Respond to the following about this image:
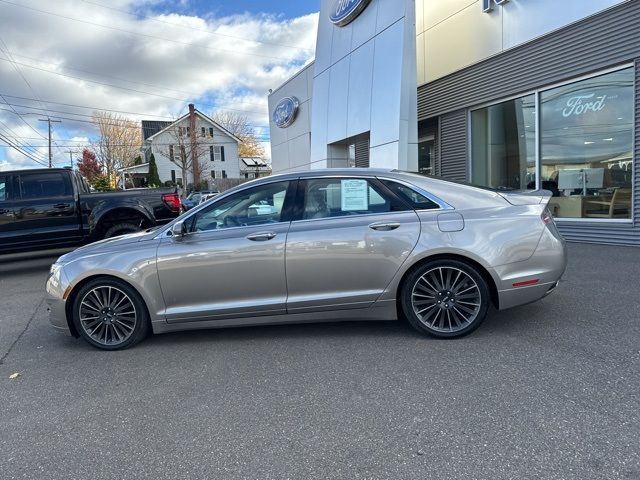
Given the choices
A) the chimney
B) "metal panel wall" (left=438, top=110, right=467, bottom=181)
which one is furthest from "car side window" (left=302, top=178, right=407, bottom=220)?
the chimney

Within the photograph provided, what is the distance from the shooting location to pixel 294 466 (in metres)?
2.68

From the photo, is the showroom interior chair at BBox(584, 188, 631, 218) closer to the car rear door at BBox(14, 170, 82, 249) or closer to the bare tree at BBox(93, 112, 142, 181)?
the car rear door at BBox(14, 170, 82, 249)

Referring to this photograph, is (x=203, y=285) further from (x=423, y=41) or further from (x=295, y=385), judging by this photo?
(x=423, y=41)

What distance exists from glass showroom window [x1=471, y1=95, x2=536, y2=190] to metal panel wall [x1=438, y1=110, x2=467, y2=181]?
0.81 ft

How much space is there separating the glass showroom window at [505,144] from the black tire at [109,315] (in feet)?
26.8

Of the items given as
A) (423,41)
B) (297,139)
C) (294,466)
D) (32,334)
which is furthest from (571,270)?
(297,139)

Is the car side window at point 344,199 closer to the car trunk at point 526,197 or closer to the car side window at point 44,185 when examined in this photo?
the car trunk at point 526,197

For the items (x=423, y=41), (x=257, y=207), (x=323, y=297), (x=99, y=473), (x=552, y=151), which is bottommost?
(x=99, y=473)

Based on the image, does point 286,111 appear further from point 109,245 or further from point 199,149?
point 199,149

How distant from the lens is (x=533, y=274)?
438 cm

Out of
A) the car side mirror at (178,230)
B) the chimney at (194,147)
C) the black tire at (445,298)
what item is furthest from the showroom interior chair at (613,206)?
the chimney at (194,147)

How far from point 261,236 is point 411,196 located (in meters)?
1.43

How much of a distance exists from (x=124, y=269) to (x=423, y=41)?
11580 mm

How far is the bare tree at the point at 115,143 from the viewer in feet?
198
